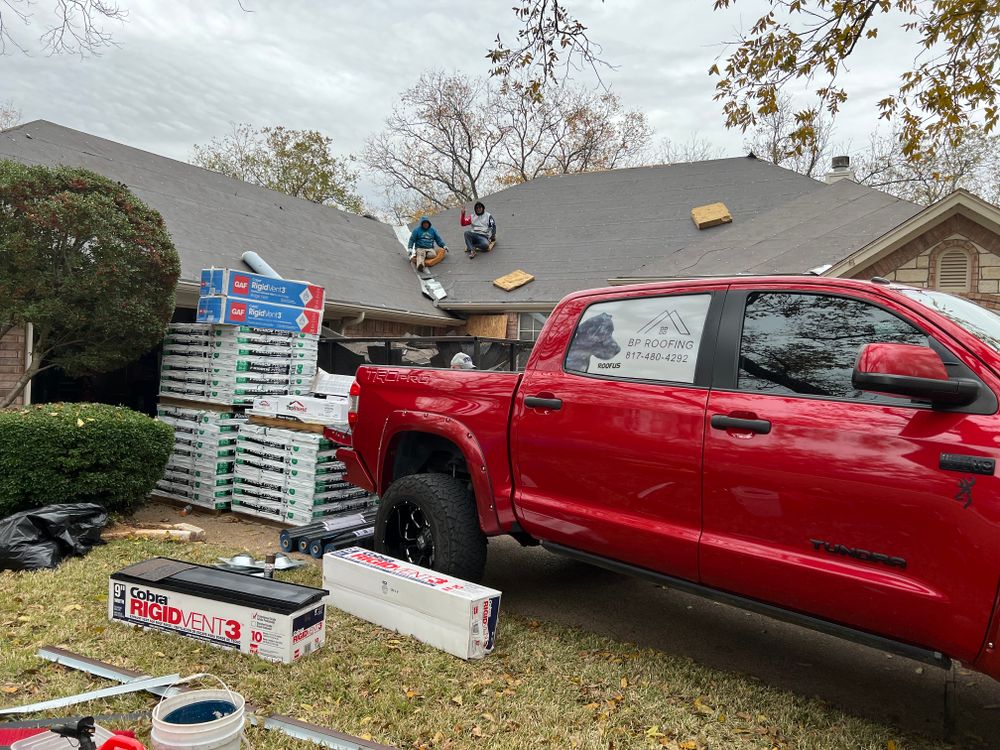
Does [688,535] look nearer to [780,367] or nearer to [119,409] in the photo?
[780,367]

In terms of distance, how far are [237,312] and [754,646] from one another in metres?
5.96

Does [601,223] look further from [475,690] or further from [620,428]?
[475,690]

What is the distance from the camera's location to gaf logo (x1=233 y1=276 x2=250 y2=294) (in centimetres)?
769

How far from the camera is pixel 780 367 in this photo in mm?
3350

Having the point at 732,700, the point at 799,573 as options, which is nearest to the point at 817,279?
the point at 799,573

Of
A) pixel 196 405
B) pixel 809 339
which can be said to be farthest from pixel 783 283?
pixel 196 405

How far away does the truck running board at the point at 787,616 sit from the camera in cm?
285

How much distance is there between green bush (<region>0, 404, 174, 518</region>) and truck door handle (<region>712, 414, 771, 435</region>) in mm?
5565

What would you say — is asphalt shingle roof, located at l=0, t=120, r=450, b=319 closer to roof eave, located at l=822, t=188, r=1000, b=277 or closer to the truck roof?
roof eave, located at l=822, t=188, r=1000, b=277

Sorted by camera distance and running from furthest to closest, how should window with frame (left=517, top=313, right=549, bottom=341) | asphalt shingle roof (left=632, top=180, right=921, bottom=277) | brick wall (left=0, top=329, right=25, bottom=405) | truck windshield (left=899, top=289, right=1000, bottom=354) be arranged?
window with frame (left=517, top=313, right=549, bottom=341), asphalt shingle roof (left=632, top=180, right=921, bottom=277), brick wall (left=0, top=329, right=25, bottom=405), truck windshield (left=899, top=289, right=1000, bottom=354)

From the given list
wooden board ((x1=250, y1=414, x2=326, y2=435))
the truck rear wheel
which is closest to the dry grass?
the truck rear wheel

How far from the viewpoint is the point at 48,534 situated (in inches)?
225

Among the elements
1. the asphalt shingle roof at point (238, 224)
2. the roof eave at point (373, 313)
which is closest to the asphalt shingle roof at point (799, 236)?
the roof eave at point (373, 313)

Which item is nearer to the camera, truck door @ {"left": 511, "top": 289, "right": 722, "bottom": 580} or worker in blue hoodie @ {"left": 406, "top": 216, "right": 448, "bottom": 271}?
truck door @ {"left": 511, "top": 289, "right": 722, "bottom": 580}
